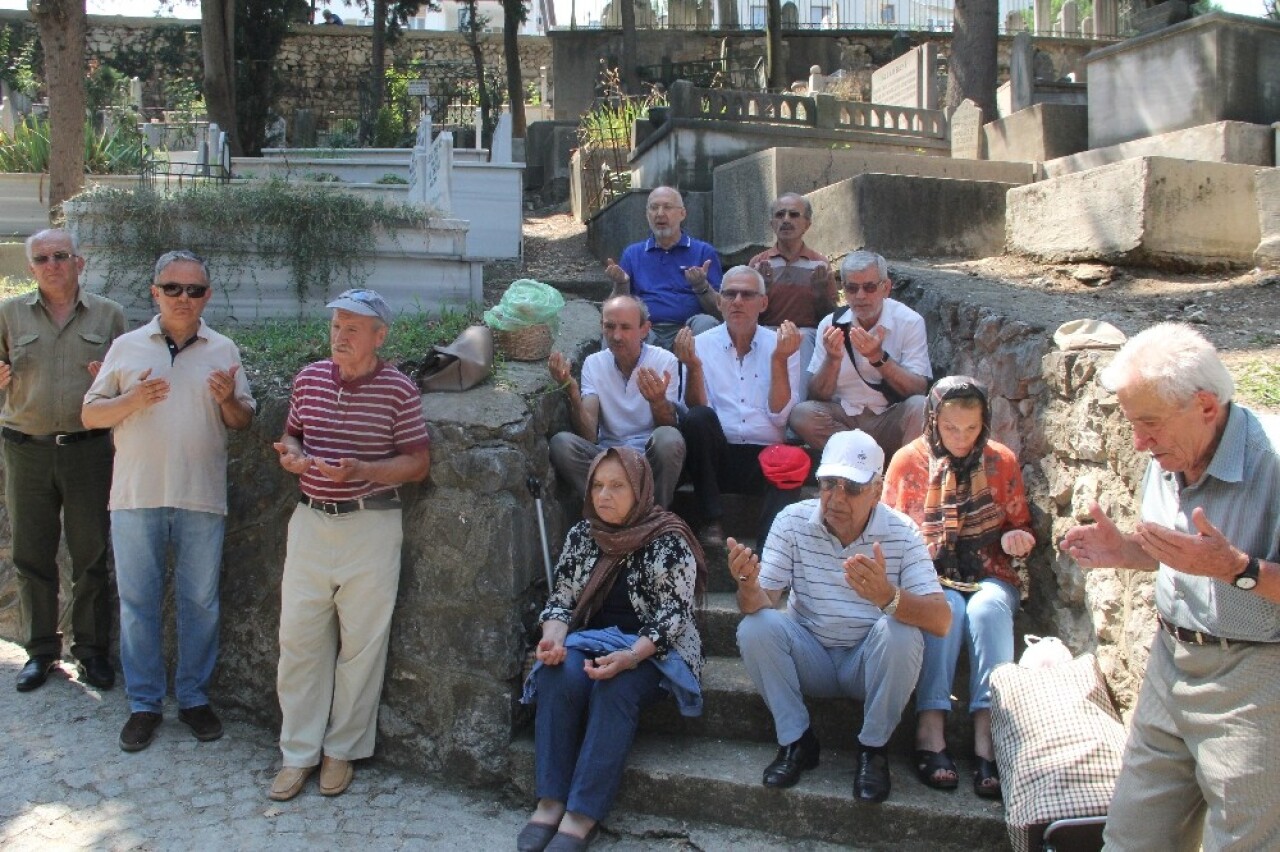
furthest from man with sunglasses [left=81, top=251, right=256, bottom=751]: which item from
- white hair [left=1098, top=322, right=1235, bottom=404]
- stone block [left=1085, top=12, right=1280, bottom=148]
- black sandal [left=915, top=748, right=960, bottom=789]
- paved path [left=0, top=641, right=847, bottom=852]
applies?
stone block [left=1085, top=12, right=1280, bottom=148]

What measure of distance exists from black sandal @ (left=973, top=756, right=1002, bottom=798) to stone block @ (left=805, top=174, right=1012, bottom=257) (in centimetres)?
436

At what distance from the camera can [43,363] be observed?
457 cm

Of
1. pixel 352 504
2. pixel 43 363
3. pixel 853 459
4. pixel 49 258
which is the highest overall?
pixel 49 258

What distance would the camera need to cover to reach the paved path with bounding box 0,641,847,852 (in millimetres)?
3732

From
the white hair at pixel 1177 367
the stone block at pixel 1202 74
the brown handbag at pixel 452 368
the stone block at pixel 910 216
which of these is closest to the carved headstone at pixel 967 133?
the stone block at pixel 1202 74

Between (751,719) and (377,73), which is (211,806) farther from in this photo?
(377,73)

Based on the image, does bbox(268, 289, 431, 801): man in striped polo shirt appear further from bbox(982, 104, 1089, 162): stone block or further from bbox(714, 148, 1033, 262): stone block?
bbox(982, 104, 1089, 162): stone block

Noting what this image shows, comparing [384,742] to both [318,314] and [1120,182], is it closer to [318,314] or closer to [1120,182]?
[318,314]

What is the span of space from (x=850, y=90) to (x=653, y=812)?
1730 centimetres

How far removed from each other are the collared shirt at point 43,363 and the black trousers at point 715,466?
2.56m

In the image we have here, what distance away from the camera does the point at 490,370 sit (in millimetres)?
4852

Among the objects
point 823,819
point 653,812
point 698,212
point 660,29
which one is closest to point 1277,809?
point 823,819

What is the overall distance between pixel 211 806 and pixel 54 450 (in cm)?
167

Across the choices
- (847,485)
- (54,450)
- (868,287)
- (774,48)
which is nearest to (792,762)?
(847,485)
